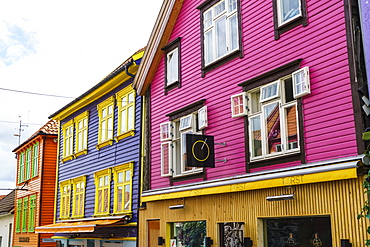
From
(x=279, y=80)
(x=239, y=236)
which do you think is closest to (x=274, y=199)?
(x=239, y=236)

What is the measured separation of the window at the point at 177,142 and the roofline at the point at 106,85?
11.3 feet

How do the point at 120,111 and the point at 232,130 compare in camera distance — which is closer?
the point at 232,130

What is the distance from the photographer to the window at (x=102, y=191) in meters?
21.2

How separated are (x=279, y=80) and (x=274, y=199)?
2.69 m

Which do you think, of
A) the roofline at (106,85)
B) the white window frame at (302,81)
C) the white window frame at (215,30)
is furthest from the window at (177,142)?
the white window frame at (302,81)

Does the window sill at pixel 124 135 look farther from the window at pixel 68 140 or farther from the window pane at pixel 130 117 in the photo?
the window at pixel 68 140

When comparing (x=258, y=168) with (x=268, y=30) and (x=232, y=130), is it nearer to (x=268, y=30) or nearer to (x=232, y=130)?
(x=232, y=130)

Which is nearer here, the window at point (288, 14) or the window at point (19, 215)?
the window at point (288, 14)

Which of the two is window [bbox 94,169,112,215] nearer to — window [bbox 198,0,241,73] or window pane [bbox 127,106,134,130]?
window pane [bbox 127,106,134,130]

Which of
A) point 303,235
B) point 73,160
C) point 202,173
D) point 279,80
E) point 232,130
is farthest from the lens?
point 73,160

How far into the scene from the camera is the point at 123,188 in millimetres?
19953

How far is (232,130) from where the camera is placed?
45.0ft

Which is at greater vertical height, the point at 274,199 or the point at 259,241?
the point at 274,199

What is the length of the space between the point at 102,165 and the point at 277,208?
459 inches
